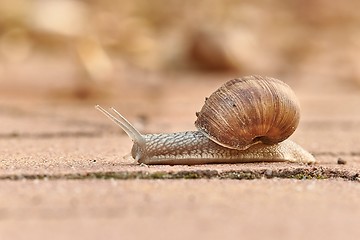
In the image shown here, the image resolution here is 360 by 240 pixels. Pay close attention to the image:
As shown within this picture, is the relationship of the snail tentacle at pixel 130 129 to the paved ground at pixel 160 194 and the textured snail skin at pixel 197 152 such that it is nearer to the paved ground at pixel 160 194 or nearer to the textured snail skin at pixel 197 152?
the textured snail skin at pixel 197 152

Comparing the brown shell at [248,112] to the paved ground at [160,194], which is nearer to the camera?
the paved ground at [160,194]

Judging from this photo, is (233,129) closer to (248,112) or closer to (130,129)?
(248,112)

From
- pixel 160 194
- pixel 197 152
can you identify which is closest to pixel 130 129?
pixel 197 152

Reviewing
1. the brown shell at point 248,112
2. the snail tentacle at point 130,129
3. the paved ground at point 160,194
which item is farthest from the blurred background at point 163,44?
the brown shell at point 248,112

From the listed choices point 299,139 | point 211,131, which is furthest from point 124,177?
point 299,139

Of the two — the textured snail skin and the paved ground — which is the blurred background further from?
the textured snail skin

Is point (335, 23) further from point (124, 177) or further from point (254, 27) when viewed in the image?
point (124, 177)

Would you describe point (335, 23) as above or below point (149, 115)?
above
